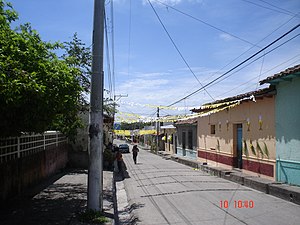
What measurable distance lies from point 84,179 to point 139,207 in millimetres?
4779

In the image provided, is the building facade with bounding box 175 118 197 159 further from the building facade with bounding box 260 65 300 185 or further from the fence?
the fence

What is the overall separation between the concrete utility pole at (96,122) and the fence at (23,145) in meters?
2.67

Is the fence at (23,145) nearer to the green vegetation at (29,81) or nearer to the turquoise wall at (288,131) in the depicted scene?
the green vegetation at (29,81)

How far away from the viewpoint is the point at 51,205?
845 cm

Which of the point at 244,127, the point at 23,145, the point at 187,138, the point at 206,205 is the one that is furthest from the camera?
the point at 187,138

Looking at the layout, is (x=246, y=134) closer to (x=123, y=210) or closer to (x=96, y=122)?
(x=123, y=210)

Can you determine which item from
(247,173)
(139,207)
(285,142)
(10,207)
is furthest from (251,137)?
(10,207)

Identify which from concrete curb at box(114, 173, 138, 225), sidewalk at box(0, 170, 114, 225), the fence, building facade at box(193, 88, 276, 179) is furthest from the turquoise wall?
the fence

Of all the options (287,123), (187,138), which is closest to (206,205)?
(287,123)

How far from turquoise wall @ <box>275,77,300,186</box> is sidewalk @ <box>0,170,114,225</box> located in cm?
689

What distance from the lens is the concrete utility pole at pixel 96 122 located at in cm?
734

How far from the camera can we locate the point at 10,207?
797cm

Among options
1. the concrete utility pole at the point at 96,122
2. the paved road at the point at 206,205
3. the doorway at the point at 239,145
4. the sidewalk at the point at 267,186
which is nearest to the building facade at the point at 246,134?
the doorway at the point at 239,145
